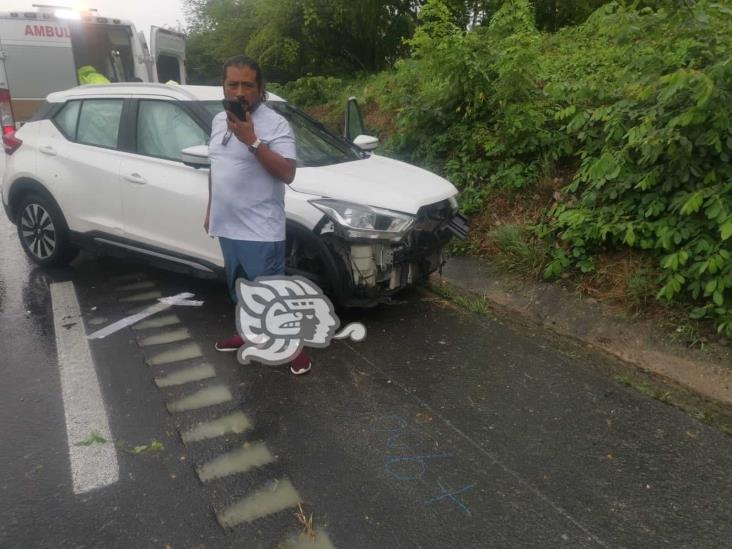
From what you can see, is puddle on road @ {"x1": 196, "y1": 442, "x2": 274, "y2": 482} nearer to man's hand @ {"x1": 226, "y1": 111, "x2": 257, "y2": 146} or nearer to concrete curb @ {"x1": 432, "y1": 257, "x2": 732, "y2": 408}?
man's hand @ {"x1": 226, "y1": 111, "x2": 257, "y2": 146}

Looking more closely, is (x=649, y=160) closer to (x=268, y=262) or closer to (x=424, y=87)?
(x=268, y=262)

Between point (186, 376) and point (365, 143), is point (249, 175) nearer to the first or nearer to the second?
point (186, 376)

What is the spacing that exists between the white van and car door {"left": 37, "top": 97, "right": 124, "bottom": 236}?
3323 millimetres

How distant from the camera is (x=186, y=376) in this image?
3.60 metres

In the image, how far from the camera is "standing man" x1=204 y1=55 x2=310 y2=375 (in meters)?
2.92

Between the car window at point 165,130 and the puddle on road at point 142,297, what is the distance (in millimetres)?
1229

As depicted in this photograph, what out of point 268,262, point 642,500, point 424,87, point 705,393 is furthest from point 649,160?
point 424,87

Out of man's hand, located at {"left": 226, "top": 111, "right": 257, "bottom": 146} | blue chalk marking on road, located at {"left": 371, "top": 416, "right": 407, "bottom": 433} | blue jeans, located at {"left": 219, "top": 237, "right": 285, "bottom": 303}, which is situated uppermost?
man's hand, located at {"left": 226, "top": 111, "right": 257, "bottom": 146}

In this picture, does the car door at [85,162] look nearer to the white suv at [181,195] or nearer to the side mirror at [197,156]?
the white suv at [181,195]

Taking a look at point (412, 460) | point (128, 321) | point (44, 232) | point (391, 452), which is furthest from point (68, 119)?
point (412, 460)

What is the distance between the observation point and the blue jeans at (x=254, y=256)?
3.29 m

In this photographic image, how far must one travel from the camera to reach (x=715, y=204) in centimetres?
376

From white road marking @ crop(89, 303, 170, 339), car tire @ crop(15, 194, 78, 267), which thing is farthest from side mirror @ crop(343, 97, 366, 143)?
car tire @ crop(15, 194, 78, 267)

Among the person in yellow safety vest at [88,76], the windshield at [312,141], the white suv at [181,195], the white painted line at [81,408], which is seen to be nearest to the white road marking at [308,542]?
the white painted line at [81,408]
